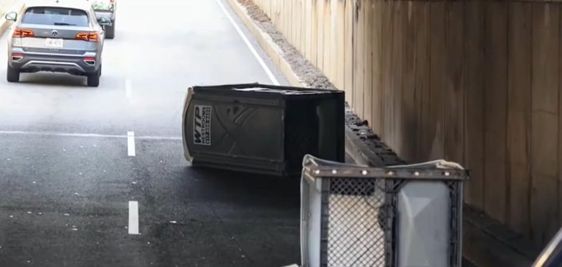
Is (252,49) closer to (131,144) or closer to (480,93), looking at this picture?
(131,144)

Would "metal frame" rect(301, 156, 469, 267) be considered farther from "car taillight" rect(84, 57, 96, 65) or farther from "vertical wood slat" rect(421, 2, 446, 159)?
"car taillight" rect(84, 57, 96, 65)

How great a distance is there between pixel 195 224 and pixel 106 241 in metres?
→ 1.39

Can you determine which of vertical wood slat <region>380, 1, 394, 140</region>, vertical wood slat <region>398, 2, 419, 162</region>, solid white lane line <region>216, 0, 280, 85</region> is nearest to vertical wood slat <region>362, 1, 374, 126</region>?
vertical wood slat <region>380, 1, 394, 140</region>

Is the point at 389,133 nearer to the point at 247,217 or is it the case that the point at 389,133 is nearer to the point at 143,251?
the point at 247,217

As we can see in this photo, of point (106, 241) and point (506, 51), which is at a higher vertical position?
point (506, 51)

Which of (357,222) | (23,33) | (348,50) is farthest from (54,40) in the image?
(357,222)

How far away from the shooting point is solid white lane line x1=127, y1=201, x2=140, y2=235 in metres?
11.6

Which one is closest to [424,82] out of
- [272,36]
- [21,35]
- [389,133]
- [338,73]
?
[389,133]

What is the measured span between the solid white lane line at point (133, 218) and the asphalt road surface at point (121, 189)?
23 mm

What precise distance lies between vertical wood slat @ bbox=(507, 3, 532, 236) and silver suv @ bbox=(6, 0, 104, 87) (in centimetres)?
1541

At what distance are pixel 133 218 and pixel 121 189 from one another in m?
1.85

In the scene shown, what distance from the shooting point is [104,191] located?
45.6ft

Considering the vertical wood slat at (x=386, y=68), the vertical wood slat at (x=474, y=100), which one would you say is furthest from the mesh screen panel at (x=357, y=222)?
the vertical wood slat at (x=386, y=68)

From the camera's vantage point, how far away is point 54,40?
24.5 meters
